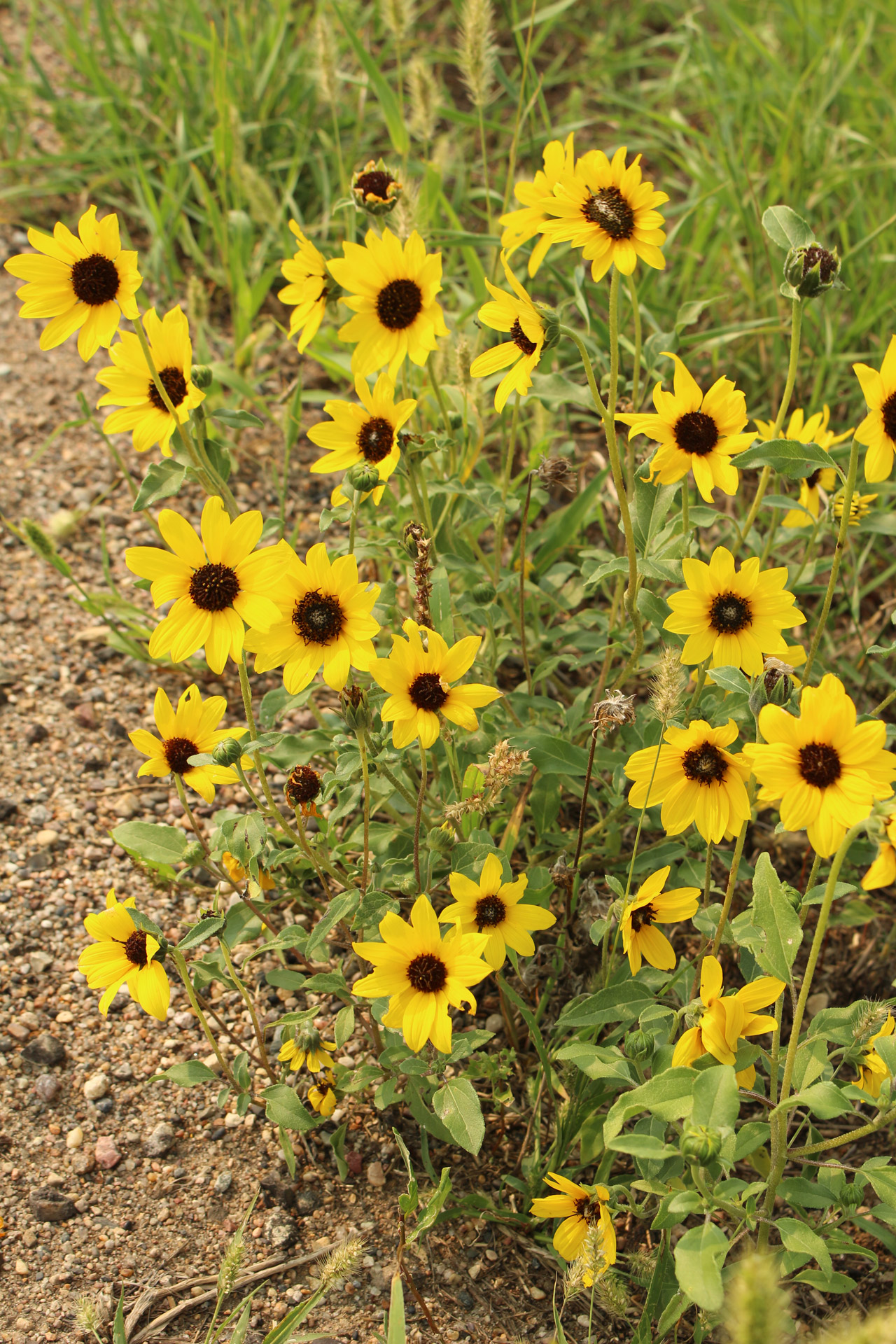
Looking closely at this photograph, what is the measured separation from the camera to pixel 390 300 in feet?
7.62

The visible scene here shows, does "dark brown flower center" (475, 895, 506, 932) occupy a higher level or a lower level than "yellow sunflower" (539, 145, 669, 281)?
lower

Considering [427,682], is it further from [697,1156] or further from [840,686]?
[697,1156]

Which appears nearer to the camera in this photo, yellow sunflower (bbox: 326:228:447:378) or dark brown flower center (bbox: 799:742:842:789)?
dark brown flower center (bbox: 799:742:842:789)

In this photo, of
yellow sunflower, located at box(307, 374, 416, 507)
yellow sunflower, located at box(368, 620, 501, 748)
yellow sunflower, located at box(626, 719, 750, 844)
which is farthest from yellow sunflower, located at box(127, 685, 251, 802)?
yellow sunflower, located at box(626, 719, 750, 844)

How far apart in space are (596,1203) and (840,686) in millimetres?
1118

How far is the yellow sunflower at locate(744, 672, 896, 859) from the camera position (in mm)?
1736

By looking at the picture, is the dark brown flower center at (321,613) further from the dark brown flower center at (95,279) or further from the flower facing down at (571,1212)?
the flower facing down at (571,1212)

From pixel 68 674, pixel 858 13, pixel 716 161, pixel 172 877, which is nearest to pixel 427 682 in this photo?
pixel 172 877

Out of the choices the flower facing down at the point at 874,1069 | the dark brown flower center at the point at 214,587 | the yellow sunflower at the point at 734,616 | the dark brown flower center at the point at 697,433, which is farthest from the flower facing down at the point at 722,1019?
the dark brown flower center at the point at 214,587

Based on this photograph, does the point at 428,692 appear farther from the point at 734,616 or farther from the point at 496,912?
the point at 734,616

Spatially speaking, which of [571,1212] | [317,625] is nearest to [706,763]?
[317,625]

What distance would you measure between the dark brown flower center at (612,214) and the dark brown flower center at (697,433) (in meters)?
0.39

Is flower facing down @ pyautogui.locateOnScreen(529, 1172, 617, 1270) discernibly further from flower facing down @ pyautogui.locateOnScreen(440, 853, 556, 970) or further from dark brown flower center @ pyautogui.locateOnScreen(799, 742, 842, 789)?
dark brown flower center @ pyautogui.locateOnScreen(799, 742, 842, 789)

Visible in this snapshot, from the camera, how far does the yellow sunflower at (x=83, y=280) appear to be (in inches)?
83.4
